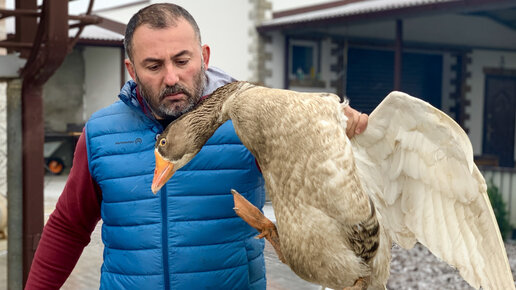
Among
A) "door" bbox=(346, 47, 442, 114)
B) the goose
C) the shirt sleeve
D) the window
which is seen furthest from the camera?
"door" bbox=(346, 47, 442, 114)

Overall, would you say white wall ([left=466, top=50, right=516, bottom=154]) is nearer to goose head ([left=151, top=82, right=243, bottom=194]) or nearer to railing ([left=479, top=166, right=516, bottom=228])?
railing ([left=479, top=166, right=516, bottom=228])

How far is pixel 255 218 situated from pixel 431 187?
49 cm

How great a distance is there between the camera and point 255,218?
1582mm

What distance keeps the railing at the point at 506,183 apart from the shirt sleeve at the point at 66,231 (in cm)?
918

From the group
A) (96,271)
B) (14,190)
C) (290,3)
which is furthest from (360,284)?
(290,3)

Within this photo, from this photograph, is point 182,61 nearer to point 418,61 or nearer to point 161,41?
point 161,41

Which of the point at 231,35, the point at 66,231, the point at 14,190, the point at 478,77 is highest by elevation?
the point at 231,35

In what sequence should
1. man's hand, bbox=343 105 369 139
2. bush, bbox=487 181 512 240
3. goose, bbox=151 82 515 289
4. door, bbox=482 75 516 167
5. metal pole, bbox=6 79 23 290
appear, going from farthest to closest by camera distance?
1. door, bbox=482 75 516 167
2. bush, bbox=487 181 512 240
3. metal pole, bbox=6 79 23 290
4. man's hand, bbox=343 105 369 139
5. goose, bbox=151 82 515 289

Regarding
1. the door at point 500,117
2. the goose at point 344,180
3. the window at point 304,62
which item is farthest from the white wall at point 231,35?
the goose at point 344,180

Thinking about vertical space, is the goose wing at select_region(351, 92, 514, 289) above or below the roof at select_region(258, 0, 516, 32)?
→ below

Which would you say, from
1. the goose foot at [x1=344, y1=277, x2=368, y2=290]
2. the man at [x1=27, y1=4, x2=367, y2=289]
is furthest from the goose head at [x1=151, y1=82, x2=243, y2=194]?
the goose foot at [x1=344, y1=277, x2=368, y2=290]

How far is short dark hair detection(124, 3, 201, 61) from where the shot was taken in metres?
1.64

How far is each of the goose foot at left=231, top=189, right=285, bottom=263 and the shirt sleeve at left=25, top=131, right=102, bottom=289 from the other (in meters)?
0.77

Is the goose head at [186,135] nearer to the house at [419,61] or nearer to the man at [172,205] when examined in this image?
the man at [172,205]
